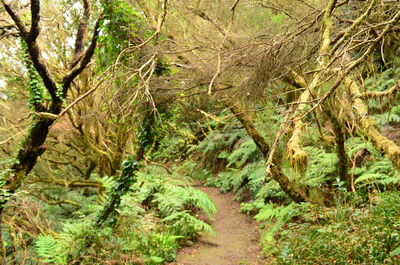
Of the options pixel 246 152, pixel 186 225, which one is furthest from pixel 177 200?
pixel 246 152

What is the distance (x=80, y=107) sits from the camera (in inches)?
276

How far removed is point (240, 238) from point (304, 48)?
4.74 metres

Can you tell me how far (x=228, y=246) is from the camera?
21.4 feet

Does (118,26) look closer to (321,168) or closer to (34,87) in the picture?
(34,87)

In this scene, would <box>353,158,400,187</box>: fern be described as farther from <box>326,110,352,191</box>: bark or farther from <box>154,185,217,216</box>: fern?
<box>154,185,217,216</box>: fern

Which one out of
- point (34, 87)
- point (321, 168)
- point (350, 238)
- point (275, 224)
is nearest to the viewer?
point (350, 238)

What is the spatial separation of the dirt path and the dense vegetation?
12.2 inches

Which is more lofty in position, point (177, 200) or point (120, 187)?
point (120, 187)

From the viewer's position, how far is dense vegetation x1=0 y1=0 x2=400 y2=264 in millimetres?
3711

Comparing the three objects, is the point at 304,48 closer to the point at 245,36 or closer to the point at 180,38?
the point at 245,36

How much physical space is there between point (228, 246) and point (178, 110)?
3.26 m

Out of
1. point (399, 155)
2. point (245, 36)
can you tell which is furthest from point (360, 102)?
point (245, 36)

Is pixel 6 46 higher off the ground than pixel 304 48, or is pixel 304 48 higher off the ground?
pixel 6 46

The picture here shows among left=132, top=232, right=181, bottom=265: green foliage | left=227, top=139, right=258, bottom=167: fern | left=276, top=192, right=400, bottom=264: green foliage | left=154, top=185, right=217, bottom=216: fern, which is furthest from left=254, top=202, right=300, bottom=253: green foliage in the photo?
left=227, top=139, right=258, bottom=167: fern
